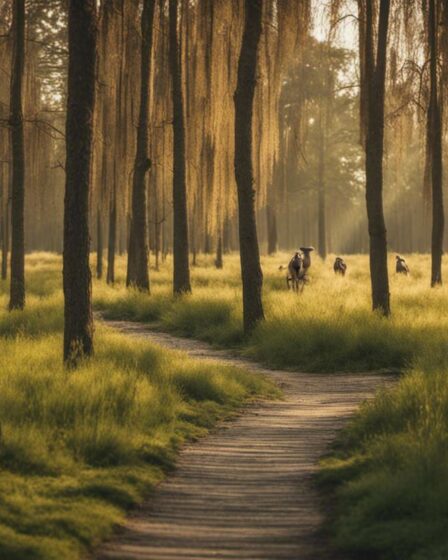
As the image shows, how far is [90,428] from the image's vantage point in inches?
344

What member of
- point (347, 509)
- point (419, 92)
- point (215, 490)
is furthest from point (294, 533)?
point (419, 92)

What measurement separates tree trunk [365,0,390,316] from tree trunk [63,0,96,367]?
754 cm

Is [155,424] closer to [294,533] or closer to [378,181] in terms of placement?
[294,533]

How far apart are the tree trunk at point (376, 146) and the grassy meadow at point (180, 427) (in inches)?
A: 37.7

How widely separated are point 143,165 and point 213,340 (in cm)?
738

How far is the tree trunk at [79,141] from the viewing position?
1186cm

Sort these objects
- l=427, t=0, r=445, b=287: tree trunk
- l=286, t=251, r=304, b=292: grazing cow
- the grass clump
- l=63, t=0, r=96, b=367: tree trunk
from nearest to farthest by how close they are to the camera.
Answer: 1. the grass clump
2. l=63, t=0, r=96, b=367: tree trunk
3. l=427, t=0, r=445, b=287: tree trunk
4. l=286, t=251, r=304, b=292: grazing cow

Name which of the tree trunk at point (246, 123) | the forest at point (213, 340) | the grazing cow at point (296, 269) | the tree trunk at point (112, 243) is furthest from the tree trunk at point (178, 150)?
the tree trunk at point (112, 243)

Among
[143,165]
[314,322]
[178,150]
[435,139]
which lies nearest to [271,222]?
[143,165]

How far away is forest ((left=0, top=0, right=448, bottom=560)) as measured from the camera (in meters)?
6.92

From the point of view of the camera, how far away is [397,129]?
24188 mm

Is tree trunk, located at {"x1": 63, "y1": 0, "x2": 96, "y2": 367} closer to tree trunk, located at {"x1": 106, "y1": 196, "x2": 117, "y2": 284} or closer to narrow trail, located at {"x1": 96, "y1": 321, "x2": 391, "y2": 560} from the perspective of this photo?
narrow trail, located at {"x1": 96, "y1": 321, "x2": 391, "y2": 560}

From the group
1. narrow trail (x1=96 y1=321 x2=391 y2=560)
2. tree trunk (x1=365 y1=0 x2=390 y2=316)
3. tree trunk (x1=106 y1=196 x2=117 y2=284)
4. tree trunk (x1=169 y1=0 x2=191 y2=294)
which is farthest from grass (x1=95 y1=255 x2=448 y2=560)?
tree trunk (x1=106 y1=196 x2=117 y2=284)

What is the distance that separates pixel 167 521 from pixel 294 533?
917 mm
